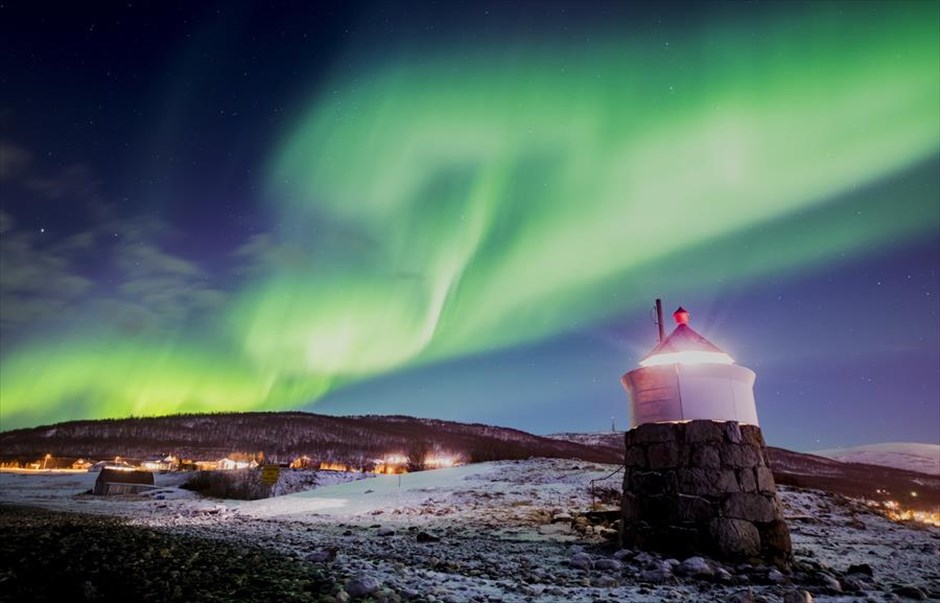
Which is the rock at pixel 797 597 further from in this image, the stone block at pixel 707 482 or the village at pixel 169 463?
the village at pixel 169 463

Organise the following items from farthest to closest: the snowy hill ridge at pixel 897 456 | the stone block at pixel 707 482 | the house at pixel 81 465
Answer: the snowy hill ridge at pixel 897 456 < the house at pixel 81 465 < the stone block at pixel 707 482

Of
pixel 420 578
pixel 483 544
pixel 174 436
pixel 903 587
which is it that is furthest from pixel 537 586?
pixel 174 436

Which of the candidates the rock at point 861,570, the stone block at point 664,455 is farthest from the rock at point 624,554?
the rock at point 861,570

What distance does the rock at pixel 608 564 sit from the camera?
861 cm

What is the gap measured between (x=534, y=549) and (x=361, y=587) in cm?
613

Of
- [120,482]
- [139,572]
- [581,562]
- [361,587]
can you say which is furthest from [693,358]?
[120,482]

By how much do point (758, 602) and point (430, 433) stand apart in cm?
11741

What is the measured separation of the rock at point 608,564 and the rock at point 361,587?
4.54m

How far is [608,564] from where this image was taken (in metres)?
8.75

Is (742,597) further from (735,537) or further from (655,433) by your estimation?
(655,433)

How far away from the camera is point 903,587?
7.77 m

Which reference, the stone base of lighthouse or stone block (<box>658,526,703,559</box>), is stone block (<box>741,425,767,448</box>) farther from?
stone block (<box>658,526,703,559</box>)

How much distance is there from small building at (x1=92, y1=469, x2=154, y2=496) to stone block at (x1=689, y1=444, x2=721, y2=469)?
48.4m

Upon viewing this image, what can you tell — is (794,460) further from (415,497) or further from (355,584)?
(355,584)
